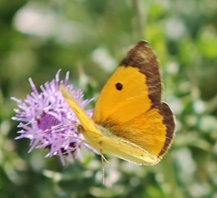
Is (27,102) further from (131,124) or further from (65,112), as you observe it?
(131,124)

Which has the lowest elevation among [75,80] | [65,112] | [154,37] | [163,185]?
[163,185]

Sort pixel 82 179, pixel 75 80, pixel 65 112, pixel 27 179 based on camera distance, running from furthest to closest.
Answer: pixel 75 80 → pixel 27 179 → pixel 82 179 → pixel 65 112

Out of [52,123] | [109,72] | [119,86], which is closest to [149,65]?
[119,86]

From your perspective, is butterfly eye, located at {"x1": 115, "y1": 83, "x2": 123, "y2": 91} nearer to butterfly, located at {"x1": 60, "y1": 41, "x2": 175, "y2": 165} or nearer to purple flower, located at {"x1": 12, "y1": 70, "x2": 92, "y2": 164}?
butterfly, located at {"x1": 60, "y1": 41, "x2": 175, "y2": 165}

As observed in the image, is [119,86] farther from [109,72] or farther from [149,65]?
[109,72]

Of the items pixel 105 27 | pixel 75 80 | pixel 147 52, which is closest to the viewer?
pixel 147 52

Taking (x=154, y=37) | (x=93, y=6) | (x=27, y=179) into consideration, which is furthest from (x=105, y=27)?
(x=27, y=179)

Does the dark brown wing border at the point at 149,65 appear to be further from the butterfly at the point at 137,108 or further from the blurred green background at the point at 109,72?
the blurred green background at the point at 109,72
